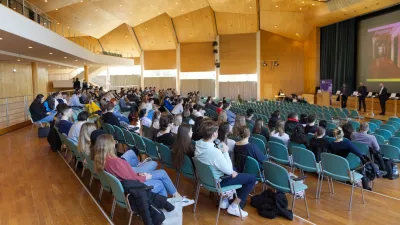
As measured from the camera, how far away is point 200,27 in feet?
90.4

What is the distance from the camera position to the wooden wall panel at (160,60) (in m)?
31.6

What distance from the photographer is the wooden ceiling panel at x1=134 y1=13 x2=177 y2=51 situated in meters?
27.0

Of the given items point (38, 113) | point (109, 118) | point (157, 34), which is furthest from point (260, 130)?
point (157, 34)

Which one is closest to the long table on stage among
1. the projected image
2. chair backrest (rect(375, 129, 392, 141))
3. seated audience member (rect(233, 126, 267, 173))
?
the projected image

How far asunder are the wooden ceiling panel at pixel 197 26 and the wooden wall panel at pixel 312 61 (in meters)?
8.01

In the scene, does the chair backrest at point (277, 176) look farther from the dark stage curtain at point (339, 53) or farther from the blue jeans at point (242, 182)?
the dark stage curtain at point (339, 53)

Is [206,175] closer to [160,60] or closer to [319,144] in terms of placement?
[319,144]

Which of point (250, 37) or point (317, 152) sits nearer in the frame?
point (317, 152)

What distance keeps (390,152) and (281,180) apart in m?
2.95

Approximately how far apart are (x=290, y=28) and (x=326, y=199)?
21618 mm

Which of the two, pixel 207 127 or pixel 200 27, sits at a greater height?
pixel 200 27

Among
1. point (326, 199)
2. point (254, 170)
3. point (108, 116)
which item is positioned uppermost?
point (108, 116)

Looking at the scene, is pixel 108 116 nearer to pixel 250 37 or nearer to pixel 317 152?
pixel 317 152

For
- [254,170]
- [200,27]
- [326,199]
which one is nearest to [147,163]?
[254,170]
